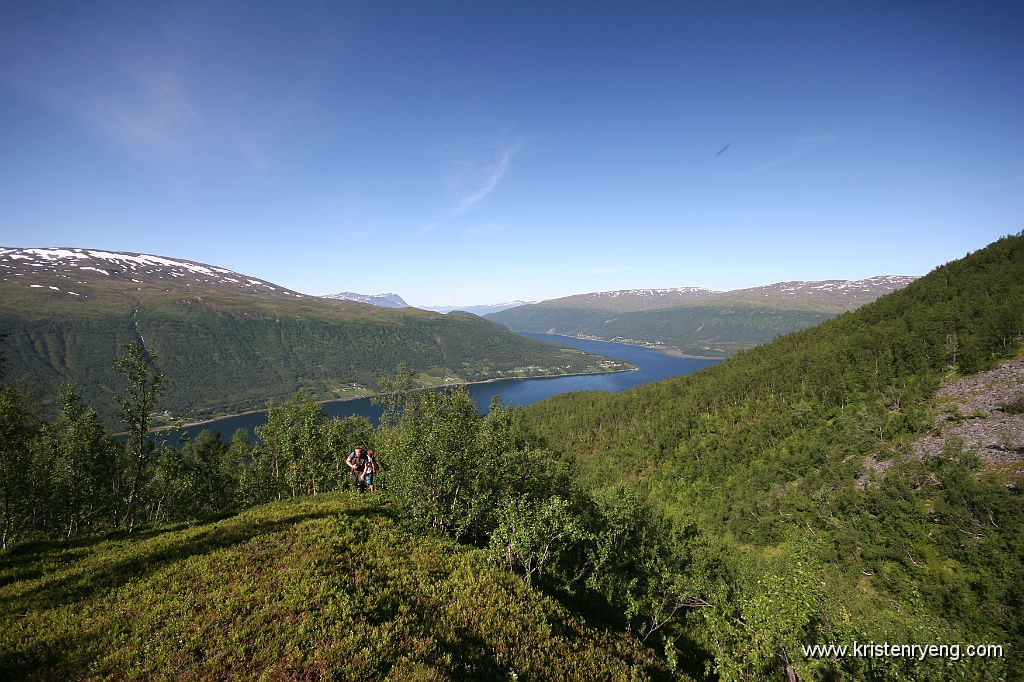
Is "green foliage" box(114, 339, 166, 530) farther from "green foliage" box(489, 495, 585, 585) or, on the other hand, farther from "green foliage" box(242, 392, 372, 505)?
"green foliage" box(489, 495, 585, 585)

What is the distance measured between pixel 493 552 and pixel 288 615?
380 inches

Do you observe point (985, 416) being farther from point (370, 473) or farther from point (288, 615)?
point (288, 615)

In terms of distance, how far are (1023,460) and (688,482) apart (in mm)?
68995

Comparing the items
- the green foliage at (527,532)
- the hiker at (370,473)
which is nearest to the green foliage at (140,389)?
the hiker at (370,473)

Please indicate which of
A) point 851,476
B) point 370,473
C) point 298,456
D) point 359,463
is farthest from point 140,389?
point 851,476

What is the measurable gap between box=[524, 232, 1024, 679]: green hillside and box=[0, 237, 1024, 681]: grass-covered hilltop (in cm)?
45

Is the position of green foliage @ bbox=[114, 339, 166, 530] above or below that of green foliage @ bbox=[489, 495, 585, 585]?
above

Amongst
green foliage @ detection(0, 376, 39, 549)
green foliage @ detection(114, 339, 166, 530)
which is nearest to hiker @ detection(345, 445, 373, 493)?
green foliage @ detection(114, 339, 166, 530)

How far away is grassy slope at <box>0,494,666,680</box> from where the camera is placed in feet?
37.6

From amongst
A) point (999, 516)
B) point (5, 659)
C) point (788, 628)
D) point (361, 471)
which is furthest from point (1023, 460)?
A: point (5, 659)

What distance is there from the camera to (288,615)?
1378 cm

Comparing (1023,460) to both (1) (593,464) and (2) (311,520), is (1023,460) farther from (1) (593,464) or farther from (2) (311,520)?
(2) (311,520)

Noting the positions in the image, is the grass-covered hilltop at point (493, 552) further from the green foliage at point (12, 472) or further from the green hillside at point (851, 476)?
the green hillside at point (851, 476)

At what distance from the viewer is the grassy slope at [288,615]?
11.5 meters
